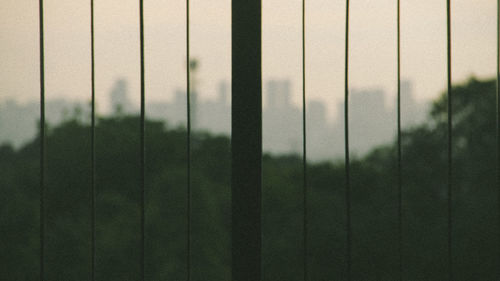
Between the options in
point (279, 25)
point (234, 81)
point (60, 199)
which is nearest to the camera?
point (234, 81)

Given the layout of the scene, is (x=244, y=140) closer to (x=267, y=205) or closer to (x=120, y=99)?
(x=267, y=205)

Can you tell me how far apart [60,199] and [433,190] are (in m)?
11.2

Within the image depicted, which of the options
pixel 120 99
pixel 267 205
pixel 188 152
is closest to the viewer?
pixel 188 152

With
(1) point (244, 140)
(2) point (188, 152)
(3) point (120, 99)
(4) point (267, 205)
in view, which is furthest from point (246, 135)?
(3) point (120, 99)

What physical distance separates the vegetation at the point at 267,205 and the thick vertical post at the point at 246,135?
10.4 metres

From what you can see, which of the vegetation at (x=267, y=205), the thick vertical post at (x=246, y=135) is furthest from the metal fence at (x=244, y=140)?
the vegetation at (x=267, y=205)

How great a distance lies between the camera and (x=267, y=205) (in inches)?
668

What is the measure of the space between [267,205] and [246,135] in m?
15.5

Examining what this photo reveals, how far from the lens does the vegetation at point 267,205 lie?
12.8m

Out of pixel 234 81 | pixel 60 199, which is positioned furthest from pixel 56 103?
pixel 234 81

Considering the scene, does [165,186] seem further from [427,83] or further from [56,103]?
[427,83]

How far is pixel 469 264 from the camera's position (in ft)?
39.8

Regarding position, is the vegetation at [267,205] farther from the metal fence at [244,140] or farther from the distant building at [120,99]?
the metal fence at [244,140]

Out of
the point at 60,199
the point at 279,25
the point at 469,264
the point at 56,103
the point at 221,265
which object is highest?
the point at 279,25
